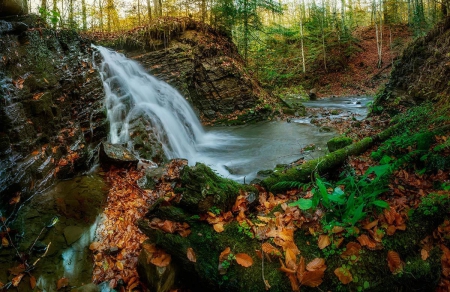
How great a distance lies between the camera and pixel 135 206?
456 cm

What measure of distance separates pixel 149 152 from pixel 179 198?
12.9 feet

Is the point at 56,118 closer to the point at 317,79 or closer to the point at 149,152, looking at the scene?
the point at 149,152

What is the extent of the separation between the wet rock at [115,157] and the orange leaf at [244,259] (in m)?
4.06

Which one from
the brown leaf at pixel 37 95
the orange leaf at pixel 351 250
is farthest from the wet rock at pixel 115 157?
the orange leaf at pixel 351 250

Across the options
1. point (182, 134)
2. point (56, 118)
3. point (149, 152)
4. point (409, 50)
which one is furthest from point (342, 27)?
point (56, 118)

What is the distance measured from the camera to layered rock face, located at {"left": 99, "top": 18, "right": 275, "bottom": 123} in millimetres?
11328

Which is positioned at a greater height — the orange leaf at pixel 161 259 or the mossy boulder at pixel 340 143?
the mossy boulder at pixel 340 143

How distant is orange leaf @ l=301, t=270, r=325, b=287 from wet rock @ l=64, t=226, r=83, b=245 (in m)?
3.29

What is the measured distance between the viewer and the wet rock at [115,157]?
5641mm

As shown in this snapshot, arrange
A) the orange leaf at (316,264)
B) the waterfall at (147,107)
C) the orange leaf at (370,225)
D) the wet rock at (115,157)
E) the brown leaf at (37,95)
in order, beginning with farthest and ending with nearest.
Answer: the waterfall at (147,107) < the wet rock at (115,157) < the brown leaf at (37,95) < the orange leaf at (370,225) < the orange leaf at (316,264)

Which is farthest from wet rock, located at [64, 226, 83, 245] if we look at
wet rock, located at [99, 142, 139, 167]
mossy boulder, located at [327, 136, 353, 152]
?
mossy boulder, located at [327, 136, 353, 152]

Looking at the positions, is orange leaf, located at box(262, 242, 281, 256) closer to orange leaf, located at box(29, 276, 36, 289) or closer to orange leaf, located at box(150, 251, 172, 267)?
orange leaf, located at box(150, 251, 172, 267)

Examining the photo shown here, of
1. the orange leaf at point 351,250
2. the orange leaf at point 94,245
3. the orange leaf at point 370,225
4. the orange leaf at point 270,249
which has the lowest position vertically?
the orange leaf at point 94,245

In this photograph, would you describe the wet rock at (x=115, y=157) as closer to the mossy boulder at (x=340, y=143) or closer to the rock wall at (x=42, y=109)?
the rock wall at (x=42, y=109)
